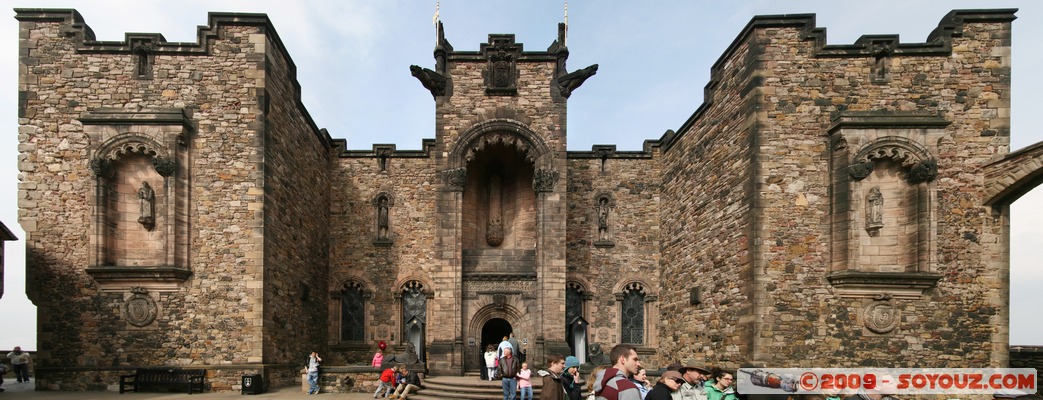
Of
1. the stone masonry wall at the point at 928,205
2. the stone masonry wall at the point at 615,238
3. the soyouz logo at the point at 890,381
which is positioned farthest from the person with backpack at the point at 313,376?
the stone masonry wall at the point at 928,205

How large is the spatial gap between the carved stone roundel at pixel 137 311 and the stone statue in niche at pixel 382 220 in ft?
23.4

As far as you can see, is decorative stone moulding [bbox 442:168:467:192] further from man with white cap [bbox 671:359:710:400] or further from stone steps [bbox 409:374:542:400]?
man with white cap [bbox 671:359:710:400]

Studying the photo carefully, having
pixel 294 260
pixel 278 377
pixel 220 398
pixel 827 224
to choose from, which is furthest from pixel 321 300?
pixel 827 224

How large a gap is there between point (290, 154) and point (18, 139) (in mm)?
5691

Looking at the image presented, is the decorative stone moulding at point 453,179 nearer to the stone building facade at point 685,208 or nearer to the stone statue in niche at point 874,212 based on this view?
the stone building facade at point 685,208

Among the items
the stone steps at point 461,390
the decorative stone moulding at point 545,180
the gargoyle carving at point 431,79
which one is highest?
the gargoyle carving at point 431,79

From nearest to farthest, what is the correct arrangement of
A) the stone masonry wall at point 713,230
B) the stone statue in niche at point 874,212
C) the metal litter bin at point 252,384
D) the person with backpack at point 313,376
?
the stone statue in niche at point 874,212, the metal litter bin at point 252,384, the stone masonry wall at point 713,230, the person with backpack at point 313,376

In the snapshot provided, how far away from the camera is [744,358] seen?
1195 cm

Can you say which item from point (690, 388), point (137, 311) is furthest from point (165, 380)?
point (690, 388)

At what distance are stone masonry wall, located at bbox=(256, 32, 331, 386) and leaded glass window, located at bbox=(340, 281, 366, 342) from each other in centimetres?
64

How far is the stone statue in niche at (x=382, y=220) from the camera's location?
18.6 metres

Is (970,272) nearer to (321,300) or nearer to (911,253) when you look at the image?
(911,253)

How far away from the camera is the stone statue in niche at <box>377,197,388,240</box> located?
1861cm

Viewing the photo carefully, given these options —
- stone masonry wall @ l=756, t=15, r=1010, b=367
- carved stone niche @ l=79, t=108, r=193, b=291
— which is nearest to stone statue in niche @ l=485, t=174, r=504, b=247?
carved stone niche @ l=79, t=108, r=193, b=291
